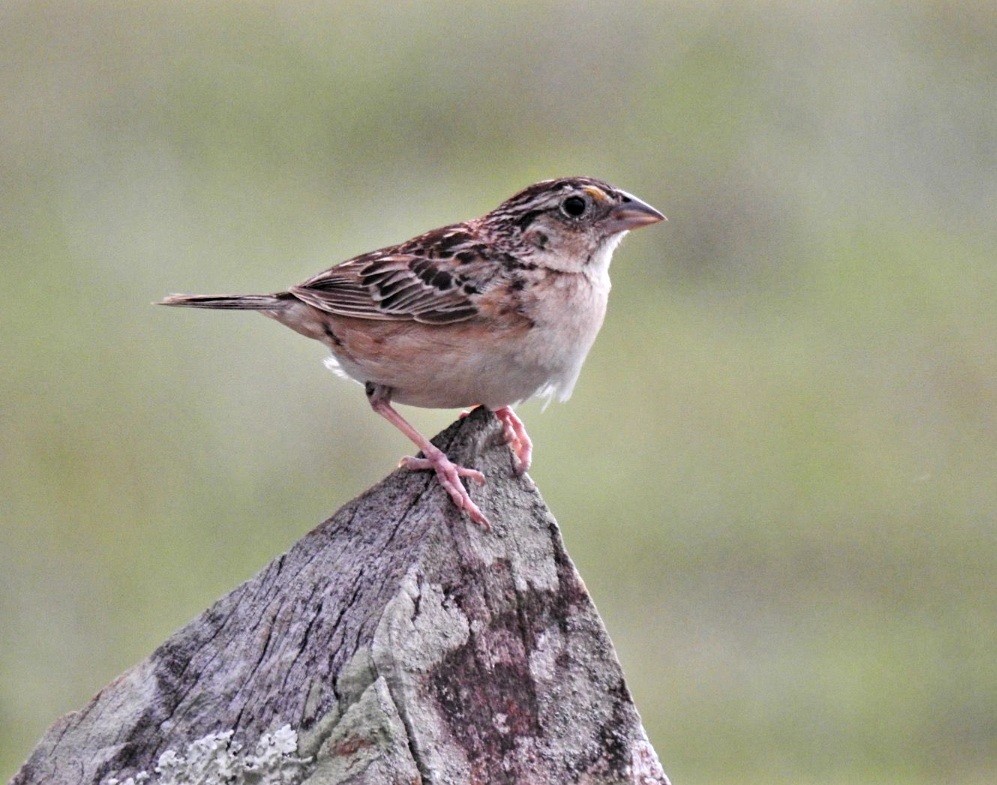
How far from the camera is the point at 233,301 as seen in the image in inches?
256

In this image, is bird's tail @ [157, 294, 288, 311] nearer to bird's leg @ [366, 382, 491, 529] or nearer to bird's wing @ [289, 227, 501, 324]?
bird's wing @ [289, 227, 501, 324]

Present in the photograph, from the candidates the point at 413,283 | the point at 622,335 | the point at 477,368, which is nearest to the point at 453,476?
the point at 477,368

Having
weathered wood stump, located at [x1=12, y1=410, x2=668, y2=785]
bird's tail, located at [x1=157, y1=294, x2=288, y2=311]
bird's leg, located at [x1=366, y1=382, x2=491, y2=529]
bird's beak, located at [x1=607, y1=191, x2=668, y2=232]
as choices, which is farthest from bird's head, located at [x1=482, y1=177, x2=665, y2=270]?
weathered wood stump, located at [x1=12, y1=410, x2=668, y2=785]

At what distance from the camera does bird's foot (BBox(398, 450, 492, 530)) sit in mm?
4234

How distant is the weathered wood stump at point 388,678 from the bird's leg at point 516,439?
32cm

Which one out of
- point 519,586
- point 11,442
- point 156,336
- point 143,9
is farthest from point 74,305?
point 519,586

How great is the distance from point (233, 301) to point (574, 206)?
1.38 m

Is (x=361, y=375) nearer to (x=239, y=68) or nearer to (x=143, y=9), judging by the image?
(x=239, y=68)

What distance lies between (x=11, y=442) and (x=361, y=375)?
245 inches

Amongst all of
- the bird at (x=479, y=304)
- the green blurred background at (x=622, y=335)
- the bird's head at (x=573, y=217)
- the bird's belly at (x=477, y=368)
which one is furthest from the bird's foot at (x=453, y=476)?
the green blurred background at (x=622, y=335)

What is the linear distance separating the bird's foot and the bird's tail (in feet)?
6.25

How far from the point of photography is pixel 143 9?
657 inches

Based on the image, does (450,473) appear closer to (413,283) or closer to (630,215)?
(413,283)

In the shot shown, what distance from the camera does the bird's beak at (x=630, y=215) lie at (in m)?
6.21
